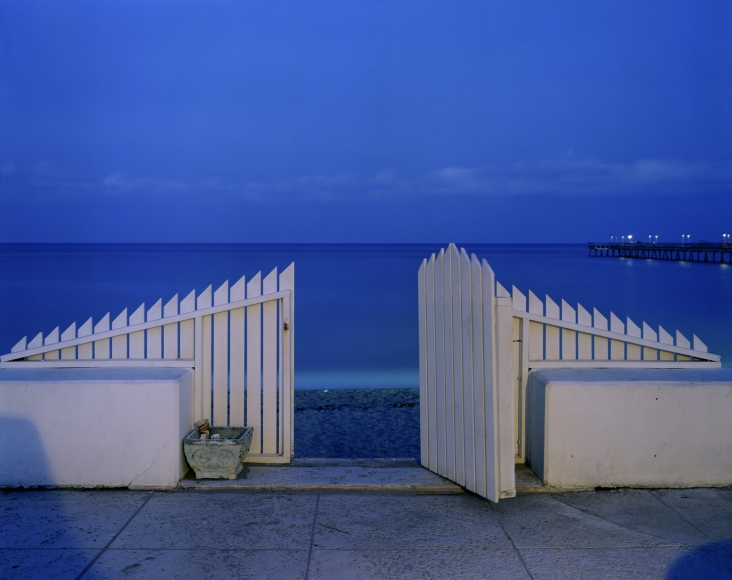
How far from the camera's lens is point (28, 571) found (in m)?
3.46

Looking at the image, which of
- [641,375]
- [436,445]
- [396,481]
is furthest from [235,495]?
[641,375]

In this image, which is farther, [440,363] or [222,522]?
[440,363]

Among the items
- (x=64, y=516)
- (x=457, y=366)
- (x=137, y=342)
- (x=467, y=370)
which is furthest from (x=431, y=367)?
(x=64, y=516)

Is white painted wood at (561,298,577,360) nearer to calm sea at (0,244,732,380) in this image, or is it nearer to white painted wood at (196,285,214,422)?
white painted wood at (196,285,214,422)

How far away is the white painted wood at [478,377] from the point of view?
171 inches

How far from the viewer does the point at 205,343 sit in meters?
5.23

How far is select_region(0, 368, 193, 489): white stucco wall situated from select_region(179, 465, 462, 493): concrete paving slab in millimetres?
353

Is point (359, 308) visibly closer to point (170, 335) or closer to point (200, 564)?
point (170, 335)

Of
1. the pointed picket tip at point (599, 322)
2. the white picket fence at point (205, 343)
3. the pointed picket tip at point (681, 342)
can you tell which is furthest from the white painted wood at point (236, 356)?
the pointed picket tip at point (681, 342)

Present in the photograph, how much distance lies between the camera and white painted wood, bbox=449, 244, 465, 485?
463cm

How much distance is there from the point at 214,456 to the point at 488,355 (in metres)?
2.21

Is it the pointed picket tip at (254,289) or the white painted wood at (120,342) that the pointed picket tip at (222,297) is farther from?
the white painted wood at (120,342)

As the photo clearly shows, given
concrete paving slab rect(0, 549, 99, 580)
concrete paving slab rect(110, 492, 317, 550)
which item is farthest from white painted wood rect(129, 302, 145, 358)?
concrete paving slab rect(0, 549, 99, 580)

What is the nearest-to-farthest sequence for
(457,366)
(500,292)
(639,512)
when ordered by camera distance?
(639,512)
(500,292)
(457,366)
